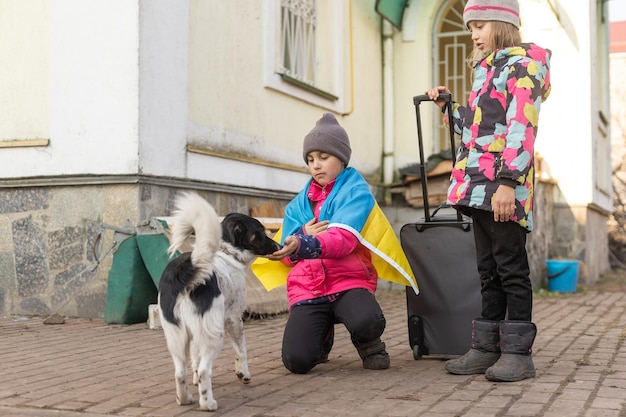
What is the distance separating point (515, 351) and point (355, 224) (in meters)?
1.04

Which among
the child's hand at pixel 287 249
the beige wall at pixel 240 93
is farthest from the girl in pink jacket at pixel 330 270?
the beige wall at pixel 240 93

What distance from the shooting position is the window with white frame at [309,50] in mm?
9156

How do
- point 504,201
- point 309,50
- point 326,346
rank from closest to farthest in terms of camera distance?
point 504,201, point 326,346, point 309,50

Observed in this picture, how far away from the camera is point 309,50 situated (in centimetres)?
1023

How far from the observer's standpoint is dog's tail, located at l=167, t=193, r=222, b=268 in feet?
11.5

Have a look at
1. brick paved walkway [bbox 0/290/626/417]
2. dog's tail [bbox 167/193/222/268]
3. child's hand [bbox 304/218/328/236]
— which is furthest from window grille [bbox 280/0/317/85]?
dog's tail [bbox 167/193/222/268]

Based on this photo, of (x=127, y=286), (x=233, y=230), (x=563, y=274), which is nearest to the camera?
(x=233, y=230)

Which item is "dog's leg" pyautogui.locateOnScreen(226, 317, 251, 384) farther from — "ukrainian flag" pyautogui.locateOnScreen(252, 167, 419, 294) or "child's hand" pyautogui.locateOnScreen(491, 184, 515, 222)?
"child's hand" pyautogui.locateOnScreen(491, 184, 515, 222)

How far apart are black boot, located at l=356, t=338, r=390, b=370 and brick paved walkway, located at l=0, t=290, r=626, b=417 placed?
2.1 inches

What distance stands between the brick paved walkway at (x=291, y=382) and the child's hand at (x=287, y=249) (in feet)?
2.10

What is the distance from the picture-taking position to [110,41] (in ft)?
23.2

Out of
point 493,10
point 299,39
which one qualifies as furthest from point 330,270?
point 299,39

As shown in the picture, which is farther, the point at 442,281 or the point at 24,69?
the point at 24,69

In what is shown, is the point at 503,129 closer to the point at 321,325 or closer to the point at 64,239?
the point at 321,325
